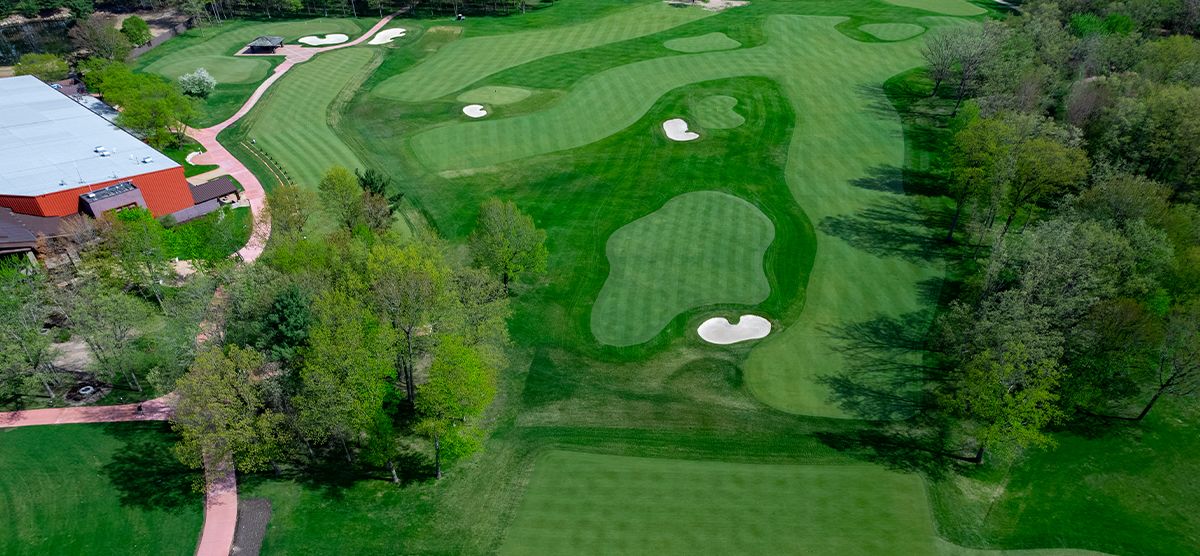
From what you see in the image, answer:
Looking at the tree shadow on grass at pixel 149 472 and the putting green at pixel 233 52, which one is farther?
the putting green at pixel 233 52

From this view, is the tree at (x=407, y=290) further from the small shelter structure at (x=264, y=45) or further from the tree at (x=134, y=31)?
the tree at (x=134, y=31)

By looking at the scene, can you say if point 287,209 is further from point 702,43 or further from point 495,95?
point 702,43

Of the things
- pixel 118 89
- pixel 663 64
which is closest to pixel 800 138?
pixel 663 64

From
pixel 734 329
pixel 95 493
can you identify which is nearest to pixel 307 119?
pixel 95 493

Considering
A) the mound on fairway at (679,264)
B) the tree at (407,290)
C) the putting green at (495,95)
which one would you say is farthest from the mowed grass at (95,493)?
the putting green at (495,95)

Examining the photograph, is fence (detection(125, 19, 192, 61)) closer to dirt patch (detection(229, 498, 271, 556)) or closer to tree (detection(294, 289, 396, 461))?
tree (detection(294, 289, 396, 461))

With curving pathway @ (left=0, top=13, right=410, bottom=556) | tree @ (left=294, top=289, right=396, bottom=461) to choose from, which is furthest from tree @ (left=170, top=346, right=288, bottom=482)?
curving pathway @ (left=0, top=13, right=410, bottom=556)
